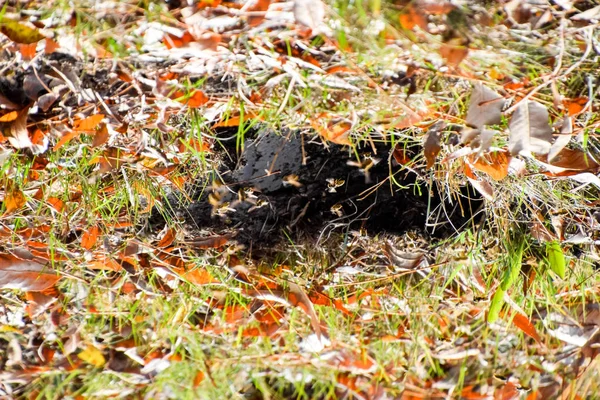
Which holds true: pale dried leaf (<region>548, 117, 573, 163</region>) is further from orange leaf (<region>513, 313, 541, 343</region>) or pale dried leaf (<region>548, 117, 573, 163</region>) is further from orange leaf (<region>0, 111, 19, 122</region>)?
orange leaf (<region>0, 111, 19, 122</region>)

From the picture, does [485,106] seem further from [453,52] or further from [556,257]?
[556,257]

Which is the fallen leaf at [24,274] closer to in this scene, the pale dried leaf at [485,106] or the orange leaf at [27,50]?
the orange leaf at [27,50]

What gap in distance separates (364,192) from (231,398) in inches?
31.1

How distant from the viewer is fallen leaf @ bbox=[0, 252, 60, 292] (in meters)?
1.18

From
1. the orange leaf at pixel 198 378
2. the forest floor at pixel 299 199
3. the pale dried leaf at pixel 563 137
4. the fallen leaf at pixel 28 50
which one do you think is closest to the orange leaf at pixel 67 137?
the forest floor at pixel 299 199

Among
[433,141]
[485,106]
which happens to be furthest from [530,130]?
[433,141]

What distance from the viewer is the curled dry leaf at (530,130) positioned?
2.74 feet

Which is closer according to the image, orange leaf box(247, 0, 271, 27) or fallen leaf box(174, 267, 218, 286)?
orange leaf box(247, 0, 271, 27)

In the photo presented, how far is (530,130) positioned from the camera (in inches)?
33.1

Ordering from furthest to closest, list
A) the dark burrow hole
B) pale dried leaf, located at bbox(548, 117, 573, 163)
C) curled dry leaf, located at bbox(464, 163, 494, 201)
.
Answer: the dark burrow hole, curled dry leaf, located at bbox(464, 163, 494, 201), pale dried leaf, located at bbox(548, 117, 573, 163)

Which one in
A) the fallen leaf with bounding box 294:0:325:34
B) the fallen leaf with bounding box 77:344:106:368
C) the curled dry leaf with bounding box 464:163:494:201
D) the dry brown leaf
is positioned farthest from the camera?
the fallen leaf with bounding box 77:344:106:368

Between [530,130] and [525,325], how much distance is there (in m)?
0.68

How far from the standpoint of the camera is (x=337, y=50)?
2.88 feet

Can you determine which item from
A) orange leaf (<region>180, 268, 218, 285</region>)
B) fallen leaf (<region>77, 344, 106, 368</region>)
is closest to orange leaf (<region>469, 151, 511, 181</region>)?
orange leaf (<region>180, 268, 218, 285</region>)
